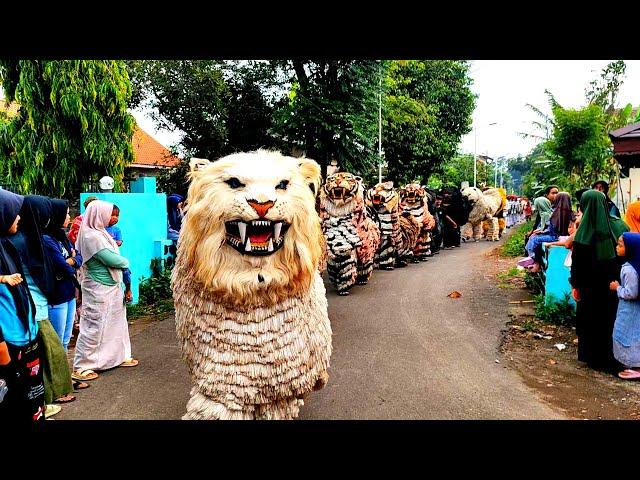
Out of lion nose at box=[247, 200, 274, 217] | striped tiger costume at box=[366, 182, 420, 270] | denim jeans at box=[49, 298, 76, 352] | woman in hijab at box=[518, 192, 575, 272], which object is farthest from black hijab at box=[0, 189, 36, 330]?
striped tiger costume at box=[366, 182, 420, 270]

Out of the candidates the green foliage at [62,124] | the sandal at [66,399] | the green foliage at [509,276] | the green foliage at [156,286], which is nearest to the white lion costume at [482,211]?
the green foliage at [509,276]

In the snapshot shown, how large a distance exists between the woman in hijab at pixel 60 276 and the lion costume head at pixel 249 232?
70.6 inches

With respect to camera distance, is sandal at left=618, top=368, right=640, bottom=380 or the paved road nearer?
the paved road

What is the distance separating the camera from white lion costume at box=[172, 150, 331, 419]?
297 centimetres

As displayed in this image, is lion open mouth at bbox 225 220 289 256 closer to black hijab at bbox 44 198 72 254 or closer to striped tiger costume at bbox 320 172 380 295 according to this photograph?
black hijab at bbox 44 198 72 254

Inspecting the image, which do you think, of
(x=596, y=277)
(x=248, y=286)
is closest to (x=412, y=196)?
(x=596, y=277)

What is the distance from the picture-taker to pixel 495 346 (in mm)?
5652

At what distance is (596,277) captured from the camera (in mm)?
4746

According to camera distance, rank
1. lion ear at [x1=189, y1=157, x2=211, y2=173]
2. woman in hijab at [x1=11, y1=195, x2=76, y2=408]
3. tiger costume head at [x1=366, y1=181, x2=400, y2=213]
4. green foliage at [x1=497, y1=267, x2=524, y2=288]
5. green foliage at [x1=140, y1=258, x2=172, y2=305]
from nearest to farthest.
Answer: woman in hijab at [x1=11, y1=195, x2=76, y2=408] → lion ear at [x1=189, y1=157, x2=211, y2=173] → green foliage at [x1=140, y1=258, x2=172, y2=305] → green foliage at [x1=497, y1=267, x2=524, y2=288] → tiger costume head at [x1=366, y1=181, x2=400, y2=213]

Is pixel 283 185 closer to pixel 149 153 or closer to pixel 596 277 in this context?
pixel 596 277

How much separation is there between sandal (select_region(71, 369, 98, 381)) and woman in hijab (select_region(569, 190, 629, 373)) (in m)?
4.26

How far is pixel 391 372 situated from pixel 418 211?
7.32 m

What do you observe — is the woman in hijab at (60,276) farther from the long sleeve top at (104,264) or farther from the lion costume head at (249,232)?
the lion costume head at (249,232)
